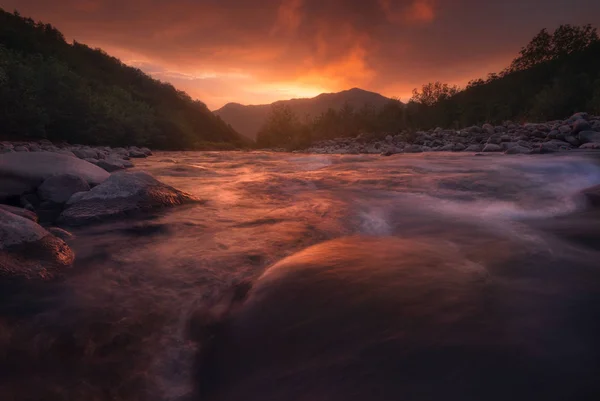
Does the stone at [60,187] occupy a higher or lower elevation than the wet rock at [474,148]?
lower

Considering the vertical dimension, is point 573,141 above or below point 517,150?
above

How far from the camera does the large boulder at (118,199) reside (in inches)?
128

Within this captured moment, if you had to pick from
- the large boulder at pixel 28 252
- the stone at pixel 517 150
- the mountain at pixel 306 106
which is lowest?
the large boulder at pixel 28 252

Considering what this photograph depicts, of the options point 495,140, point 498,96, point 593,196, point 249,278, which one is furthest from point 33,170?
point 498,96

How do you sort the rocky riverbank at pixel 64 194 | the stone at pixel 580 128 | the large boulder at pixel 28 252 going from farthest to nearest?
the stone at pixel 580 128 → the rocky riverbank at pixel 64 194 → the large boulder at pixel 28 252

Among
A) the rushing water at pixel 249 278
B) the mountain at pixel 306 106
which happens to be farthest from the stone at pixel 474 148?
the mountain at pixel 306 106

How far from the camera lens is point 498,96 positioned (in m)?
36.9

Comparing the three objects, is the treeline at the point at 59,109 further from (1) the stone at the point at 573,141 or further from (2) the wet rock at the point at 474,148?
(1) the stone at the point at 573,141

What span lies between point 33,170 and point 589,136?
12.9 meters

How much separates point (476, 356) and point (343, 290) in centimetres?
66

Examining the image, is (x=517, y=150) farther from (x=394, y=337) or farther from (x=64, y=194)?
(x=64, y=194)

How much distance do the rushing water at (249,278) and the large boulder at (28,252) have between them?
0.11 metres

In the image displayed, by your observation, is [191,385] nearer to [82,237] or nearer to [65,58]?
[82,237]

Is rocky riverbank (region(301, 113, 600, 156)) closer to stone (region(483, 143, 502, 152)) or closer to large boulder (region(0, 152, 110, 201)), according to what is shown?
stone (region(483, 143, 502, 152))
